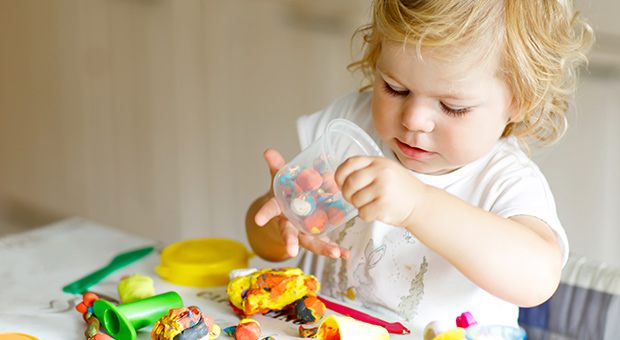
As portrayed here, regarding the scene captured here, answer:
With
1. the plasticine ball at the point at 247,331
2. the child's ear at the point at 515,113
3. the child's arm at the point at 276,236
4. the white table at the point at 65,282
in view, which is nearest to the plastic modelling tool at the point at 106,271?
the white table at the point at 65,282

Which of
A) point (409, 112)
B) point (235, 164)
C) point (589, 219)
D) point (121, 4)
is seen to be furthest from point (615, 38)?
point (121, 4)

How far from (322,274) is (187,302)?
0.99 ft

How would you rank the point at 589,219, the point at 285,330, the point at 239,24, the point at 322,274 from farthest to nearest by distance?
the point at 239,24 → the point at 589,219 → the point at 322,274 → the point at 285,330

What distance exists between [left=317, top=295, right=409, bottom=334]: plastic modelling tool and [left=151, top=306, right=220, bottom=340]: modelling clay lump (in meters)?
0.17

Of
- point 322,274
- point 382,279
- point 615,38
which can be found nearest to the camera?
point 382,279

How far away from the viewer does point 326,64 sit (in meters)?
1.84

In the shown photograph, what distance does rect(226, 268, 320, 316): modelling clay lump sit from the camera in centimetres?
75

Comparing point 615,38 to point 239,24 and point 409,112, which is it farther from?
point 239,24

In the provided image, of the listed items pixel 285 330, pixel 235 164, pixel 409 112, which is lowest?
pixel 235 164

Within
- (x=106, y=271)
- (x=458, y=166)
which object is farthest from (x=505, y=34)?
(x=106, y=271)

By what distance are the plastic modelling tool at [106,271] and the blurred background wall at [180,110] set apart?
2.94ft

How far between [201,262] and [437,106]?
0.38 meters

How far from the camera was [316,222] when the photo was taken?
729 millimetres

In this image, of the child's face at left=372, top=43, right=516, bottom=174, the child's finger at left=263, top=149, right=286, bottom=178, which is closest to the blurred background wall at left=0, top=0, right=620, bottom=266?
the child's face at left=372, top=43, right=516, bottom=174
